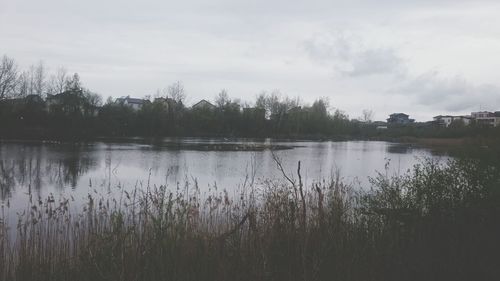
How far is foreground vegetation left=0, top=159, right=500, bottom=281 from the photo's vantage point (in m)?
6.76

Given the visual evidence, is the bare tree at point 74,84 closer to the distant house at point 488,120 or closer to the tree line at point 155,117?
the tree line at point 155,117

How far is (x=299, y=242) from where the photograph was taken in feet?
24.9

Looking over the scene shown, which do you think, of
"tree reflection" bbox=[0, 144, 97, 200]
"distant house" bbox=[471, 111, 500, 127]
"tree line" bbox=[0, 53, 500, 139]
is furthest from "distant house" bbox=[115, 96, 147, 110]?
"distant house" bbox=[471, 111, 500, 127]

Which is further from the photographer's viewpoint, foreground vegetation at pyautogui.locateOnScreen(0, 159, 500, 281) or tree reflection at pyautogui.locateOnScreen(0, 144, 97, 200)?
tree reflection at pyautogui.locateOnScreen(0, 144, 97, 200)

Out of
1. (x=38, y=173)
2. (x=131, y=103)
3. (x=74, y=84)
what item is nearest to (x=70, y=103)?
(x=74, y=84)

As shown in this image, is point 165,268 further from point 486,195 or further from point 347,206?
point 486,195

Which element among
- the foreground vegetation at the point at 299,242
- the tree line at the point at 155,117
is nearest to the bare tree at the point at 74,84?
the tree line at the point at 155,117

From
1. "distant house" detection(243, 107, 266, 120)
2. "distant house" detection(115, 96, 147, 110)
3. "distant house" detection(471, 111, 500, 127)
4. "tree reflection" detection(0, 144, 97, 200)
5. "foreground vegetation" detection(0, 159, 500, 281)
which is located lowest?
"tree reflection" detection(0, 144, 97, 200)

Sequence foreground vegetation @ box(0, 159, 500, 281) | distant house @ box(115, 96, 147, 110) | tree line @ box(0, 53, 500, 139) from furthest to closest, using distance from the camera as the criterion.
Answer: distant house @ box(115, 96, 147, 110) < tree line @ box(0, 53, 500, 139) < foreground vegetation @ box(0, 159, 500, 281)

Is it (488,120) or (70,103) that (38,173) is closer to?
(488,120)

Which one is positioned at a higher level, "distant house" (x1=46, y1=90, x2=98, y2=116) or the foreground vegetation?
"distant house" (x1=46, y1=90, x2=98, y2=116)

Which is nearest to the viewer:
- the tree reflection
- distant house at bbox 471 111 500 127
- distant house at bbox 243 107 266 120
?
distant house at bbox 471 111 500 127

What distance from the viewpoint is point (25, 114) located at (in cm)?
7088

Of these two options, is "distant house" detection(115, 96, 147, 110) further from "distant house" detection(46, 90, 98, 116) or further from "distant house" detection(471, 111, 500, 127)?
"distant house" detection(471, 111, 500, 127)
